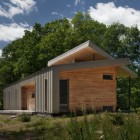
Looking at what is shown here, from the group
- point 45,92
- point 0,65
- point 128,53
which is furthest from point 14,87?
point 0,65

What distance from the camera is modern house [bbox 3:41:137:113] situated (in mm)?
19297

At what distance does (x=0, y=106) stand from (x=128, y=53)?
1852 cm

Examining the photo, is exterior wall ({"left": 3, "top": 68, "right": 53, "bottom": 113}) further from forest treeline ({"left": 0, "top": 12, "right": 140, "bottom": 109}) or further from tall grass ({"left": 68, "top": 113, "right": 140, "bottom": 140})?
tall grass ({"left": 68, "top": 113, "right": 140, "bottom": 140})

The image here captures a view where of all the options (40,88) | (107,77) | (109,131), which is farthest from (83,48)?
(109,131)

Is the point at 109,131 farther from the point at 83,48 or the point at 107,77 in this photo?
the point at 83,48

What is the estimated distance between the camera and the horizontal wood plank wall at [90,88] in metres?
19.8

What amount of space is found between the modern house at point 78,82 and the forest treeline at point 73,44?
17992 millimetres

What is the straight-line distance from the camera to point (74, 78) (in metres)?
20.0

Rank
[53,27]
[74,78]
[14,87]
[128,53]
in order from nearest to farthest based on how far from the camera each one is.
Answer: [74,78]
[14,87]
[128,53]
[53,27]

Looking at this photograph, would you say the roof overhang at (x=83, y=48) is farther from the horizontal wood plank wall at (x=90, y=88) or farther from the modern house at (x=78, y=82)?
the horizontal wood plank wall at (x=90, y=88)

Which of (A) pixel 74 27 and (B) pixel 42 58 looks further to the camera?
(A) pixel 74 27

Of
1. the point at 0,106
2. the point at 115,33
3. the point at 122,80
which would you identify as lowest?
the point at 0,106

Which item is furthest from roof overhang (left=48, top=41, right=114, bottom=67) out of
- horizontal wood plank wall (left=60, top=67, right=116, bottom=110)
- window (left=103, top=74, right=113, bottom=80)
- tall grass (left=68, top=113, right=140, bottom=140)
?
tall grass (left=68, top=113, right=140, bottom=140)

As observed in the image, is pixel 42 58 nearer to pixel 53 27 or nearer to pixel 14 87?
pixel 53 27
